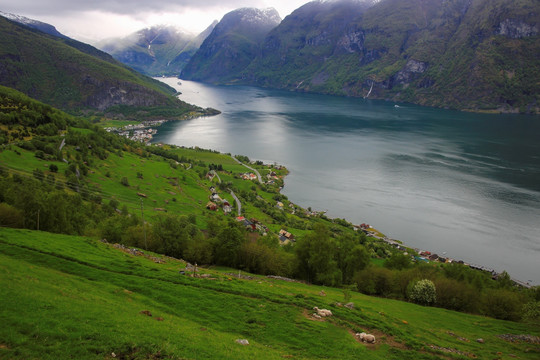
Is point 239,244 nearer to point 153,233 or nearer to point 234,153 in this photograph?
point 153,233

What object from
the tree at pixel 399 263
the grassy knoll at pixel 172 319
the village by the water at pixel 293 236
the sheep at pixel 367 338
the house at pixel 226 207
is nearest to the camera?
the grassy knoll at pixel 172 319

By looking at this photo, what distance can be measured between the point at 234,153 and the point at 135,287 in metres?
133

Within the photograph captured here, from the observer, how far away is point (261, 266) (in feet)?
136

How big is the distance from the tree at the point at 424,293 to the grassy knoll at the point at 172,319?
392 centimetres

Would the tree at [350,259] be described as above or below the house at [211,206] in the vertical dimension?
above

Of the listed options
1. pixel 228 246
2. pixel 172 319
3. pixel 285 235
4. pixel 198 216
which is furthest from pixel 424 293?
pixel 198 216

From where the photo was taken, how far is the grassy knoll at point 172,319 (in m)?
14.9

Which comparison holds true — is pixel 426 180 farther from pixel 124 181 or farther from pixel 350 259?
pixel 124 181

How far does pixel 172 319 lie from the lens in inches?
757

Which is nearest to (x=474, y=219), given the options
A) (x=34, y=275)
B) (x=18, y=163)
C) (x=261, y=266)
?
(x=261, y=266)

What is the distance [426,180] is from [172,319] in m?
113

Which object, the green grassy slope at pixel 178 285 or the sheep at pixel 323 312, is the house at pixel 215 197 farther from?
the sheep at pixel 323 312

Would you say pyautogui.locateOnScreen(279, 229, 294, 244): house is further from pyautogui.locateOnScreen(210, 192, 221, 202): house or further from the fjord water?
the fjord water

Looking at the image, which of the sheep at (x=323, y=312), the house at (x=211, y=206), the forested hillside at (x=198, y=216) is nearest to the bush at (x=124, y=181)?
the forested hillside at (x=198, y=216)
